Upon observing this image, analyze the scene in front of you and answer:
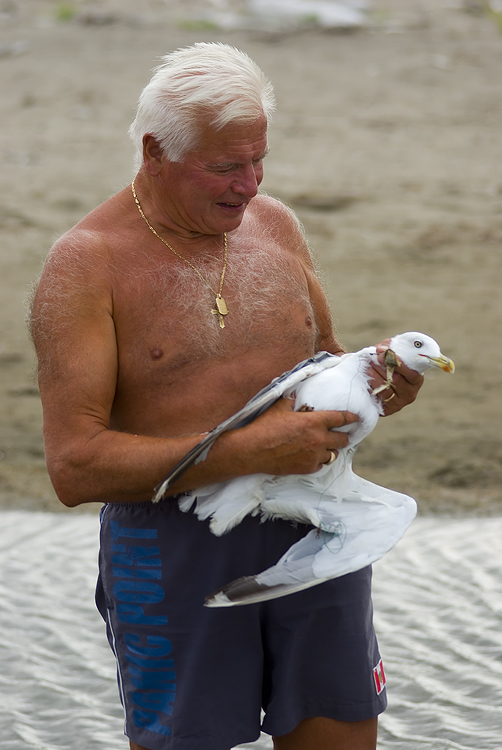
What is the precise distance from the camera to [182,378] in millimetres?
1954

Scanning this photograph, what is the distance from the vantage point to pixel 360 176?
8.37 m

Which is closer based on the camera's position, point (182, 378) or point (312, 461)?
point (312, 461)

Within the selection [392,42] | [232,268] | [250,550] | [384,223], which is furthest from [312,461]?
[392,42]

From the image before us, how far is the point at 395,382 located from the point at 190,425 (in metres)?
0.43

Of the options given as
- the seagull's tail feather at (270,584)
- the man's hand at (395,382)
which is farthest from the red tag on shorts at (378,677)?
the man's hand at (395,382)

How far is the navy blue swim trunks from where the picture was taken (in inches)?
76.0

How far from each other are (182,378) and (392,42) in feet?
32.7

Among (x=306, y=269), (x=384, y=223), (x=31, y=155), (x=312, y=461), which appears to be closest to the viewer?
(x=312, y=461)

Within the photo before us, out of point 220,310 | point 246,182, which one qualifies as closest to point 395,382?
point 220,310

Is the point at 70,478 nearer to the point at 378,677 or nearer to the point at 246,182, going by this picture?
the point at 246,182

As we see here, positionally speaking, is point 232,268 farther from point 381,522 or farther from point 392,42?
point 392,42

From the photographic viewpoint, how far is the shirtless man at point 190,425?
1.84 meters

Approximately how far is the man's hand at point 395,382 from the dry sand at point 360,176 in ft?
8.31

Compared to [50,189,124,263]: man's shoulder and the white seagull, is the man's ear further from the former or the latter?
the white seagull
